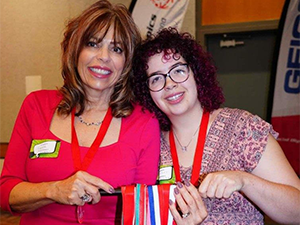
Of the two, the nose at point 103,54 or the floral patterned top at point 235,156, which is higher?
the nose at point 103,54

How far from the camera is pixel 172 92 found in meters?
1.82

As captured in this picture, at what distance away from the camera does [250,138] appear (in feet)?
5.62

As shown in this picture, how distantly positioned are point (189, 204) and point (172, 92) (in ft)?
1.89

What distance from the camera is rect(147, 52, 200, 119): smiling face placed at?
5.96ft

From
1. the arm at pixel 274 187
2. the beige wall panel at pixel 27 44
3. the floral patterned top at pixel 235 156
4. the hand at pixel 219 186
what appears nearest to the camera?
the hand at pixel 219 186

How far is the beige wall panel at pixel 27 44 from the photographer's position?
203 inches

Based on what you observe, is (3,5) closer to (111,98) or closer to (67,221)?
(111,98)

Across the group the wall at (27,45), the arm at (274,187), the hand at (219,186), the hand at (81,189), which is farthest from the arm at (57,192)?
the wall at (27,45)

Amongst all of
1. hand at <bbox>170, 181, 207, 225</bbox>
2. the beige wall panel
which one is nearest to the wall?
the beige wall panel

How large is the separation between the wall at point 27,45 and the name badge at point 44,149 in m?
3.45

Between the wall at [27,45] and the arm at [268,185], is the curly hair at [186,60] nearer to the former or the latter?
the arm at [268,185]

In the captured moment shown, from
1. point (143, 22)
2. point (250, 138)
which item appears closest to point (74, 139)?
point (250, 138)

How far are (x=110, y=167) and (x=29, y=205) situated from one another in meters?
0.40

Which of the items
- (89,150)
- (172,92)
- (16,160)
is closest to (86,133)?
(89,150)
